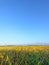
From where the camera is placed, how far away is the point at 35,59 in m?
8.98

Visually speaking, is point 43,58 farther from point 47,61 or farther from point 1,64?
point 1,64

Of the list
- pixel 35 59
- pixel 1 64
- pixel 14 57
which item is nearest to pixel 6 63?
pixel 1 64

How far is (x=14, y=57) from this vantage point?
28.8 feet

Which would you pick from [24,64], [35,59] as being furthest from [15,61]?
[35,59]

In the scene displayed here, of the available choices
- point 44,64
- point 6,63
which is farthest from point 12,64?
point 44,64

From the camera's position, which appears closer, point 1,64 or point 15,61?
point 1,64

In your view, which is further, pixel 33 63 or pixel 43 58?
pixel 43 58

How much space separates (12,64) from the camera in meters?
7.92

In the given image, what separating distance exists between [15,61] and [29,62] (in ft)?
1.69

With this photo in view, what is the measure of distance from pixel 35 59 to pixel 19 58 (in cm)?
62

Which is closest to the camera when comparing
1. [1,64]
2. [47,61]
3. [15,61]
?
[1,64]

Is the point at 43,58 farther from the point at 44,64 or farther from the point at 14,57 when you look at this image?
the point at 14,57

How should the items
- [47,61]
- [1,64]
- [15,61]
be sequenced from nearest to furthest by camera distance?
[1,64], [15,61], [47,61]

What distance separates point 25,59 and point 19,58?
0.95ft
